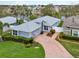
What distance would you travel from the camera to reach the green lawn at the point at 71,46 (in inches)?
531

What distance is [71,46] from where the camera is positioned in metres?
15.4

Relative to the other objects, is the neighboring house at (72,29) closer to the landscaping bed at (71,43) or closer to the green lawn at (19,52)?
the landscaping bed at (71,43)

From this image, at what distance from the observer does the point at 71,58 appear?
11.9 m

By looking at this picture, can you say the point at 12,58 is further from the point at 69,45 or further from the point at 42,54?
the point at 69,45

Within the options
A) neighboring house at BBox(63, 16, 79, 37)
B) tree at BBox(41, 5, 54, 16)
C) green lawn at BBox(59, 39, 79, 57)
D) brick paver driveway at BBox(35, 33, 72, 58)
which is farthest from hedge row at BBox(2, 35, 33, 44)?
tree at BBox(41, 5, 54, 16)

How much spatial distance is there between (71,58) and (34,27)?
28.1ft

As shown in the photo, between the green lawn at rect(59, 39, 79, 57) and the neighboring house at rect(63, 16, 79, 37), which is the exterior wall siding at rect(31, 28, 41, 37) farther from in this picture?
the green lawn at rect(59, 39, 79, 57)

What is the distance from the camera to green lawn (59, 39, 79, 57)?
13486 mm

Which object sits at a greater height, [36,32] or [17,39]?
[36,32]

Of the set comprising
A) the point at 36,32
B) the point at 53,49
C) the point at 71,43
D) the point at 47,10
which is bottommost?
the point at 71,43

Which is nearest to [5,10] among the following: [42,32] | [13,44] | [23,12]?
[23,12]

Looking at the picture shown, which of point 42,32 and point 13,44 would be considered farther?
point 42,32

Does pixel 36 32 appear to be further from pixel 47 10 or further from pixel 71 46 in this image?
pixel 47 10

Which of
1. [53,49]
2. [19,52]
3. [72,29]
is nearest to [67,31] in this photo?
[72,29]
